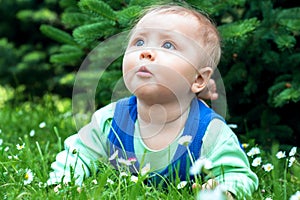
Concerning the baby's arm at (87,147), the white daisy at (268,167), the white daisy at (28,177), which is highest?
the white daisy at (28,177)

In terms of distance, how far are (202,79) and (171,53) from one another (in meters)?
0.21

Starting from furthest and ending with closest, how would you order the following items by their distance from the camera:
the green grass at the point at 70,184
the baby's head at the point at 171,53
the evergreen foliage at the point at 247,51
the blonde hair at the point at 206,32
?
the evergreen foliage at the point at 247,51 → the blonde hair at the point at 206,32 → the baby's head at the point at 171,53 → the green grass at the point at 70,184

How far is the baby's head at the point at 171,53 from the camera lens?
87.1 inches

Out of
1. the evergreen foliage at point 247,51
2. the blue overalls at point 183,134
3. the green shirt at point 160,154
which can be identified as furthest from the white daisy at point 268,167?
the evergreen foliage at point 247,51

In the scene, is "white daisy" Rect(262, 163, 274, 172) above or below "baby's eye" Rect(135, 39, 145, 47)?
below

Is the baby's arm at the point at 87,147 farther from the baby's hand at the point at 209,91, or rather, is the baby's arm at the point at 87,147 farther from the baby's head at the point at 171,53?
the baby's hand at the point at 209,91

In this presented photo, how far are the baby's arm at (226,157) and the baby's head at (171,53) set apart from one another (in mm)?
188

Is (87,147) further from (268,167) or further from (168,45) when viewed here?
(268,167)

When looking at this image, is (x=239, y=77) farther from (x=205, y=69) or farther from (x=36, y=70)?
(x=36, y=70)

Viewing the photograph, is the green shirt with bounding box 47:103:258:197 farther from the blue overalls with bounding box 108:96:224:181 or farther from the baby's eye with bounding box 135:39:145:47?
the baby's eye with bounding box 135:39:145:47

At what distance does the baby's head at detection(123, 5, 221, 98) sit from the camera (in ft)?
7.26

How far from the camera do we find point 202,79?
2.37 metres

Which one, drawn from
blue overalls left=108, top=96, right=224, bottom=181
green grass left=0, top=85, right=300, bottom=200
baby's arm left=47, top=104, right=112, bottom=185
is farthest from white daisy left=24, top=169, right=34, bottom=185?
blue overalls left=108, top=96, right=224, bottom=181

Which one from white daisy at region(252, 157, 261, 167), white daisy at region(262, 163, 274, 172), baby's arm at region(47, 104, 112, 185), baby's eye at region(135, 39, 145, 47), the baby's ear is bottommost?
white daisy at region(252, 157, 261, 167)
